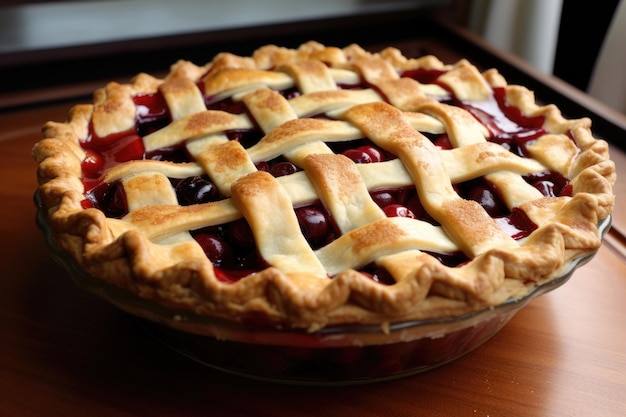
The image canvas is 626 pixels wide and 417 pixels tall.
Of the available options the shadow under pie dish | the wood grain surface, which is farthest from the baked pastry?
the wood grain surface

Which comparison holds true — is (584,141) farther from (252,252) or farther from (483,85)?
(252,252)

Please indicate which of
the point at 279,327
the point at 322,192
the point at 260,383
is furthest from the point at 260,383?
the point at 322,192

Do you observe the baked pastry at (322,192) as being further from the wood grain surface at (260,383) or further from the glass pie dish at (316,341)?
the wood grain surface at (260,383)

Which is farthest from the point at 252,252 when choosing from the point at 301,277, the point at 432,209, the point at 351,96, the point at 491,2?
the point at 491,2

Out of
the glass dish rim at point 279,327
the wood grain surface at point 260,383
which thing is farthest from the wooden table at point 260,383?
the glass dish rim at point 279,327

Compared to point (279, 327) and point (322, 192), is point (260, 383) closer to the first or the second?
point (279, 327)

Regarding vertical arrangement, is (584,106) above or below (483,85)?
below

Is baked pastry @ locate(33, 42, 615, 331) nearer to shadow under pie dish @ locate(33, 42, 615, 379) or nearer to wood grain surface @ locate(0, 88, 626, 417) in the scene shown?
shadow under pie dish @ locate(33, 42, 615, 379)
